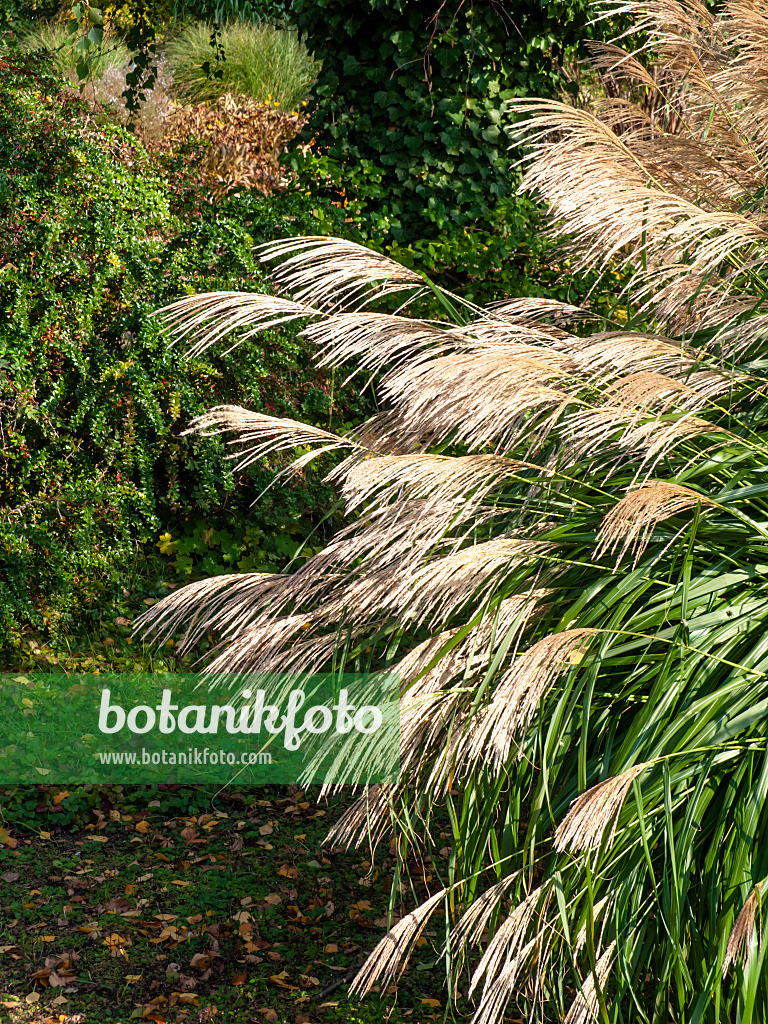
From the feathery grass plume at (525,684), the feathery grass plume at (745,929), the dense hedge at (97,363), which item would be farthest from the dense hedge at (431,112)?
the feathery grass plume at (745,929)

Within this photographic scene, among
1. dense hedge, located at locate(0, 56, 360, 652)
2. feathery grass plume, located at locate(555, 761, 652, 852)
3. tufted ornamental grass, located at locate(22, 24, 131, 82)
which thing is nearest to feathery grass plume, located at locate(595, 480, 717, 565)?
feathery grass plume, located at locate(555, 761, 652, 852)

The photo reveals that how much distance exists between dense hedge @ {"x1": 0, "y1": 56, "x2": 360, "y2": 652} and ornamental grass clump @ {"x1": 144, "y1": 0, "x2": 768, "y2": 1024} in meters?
1.93

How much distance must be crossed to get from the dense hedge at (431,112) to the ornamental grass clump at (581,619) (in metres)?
3.59

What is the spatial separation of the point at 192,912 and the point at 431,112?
514 centimetres

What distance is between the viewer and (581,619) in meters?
2.06

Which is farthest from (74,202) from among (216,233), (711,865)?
(711,865)

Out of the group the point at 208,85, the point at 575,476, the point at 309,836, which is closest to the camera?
the point at 575,476

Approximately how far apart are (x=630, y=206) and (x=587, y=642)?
42.3 inches

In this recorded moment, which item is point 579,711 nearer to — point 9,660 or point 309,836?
point 309,836

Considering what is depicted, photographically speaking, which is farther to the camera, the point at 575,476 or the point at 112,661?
the point at 112,661

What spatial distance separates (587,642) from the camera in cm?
200

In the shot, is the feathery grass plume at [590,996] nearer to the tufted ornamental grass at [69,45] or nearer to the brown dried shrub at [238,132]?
the brown dried shrub at [238,132]

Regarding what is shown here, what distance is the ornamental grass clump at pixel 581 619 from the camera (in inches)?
73.3

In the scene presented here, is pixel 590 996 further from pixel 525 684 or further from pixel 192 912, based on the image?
pixel 192 912
